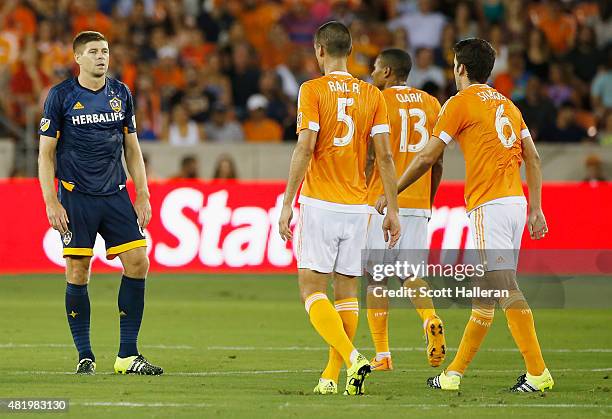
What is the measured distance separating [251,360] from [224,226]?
6.74 meters

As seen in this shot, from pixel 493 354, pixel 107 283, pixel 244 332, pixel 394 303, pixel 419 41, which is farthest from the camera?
pixel 419 41

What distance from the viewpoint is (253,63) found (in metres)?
22.8

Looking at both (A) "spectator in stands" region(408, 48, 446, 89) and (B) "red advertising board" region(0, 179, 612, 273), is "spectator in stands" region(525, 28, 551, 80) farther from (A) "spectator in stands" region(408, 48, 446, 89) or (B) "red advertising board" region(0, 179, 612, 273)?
(B) "red advertising board" region(0, 179, 612, 273)

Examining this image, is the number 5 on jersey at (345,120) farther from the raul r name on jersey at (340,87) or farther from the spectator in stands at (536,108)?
the spectator in stands at (536,108)

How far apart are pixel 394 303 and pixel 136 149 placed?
237 inches

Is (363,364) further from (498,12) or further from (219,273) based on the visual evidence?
(498,12)

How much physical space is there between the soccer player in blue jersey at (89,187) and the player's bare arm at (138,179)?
0.05 metres

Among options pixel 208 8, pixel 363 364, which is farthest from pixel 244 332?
pixel 208 8

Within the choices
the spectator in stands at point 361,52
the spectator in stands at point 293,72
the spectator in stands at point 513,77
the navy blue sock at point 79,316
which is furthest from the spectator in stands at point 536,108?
the navy blue sock at point 79,316

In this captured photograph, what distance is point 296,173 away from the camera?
8.46 meters

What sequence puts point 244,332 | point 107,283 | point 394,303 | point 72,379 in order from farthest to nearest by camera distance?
1. point 107,283
2. point 394,303
3. point 244,332
4. point 72,379

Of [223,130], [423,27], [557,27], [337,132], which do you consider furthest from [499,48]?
[337,132]

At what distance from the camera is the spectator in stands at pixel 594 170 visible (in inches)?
771

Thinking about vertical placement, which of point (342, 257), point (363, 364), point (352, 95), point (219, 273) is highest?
point (352, 95)
